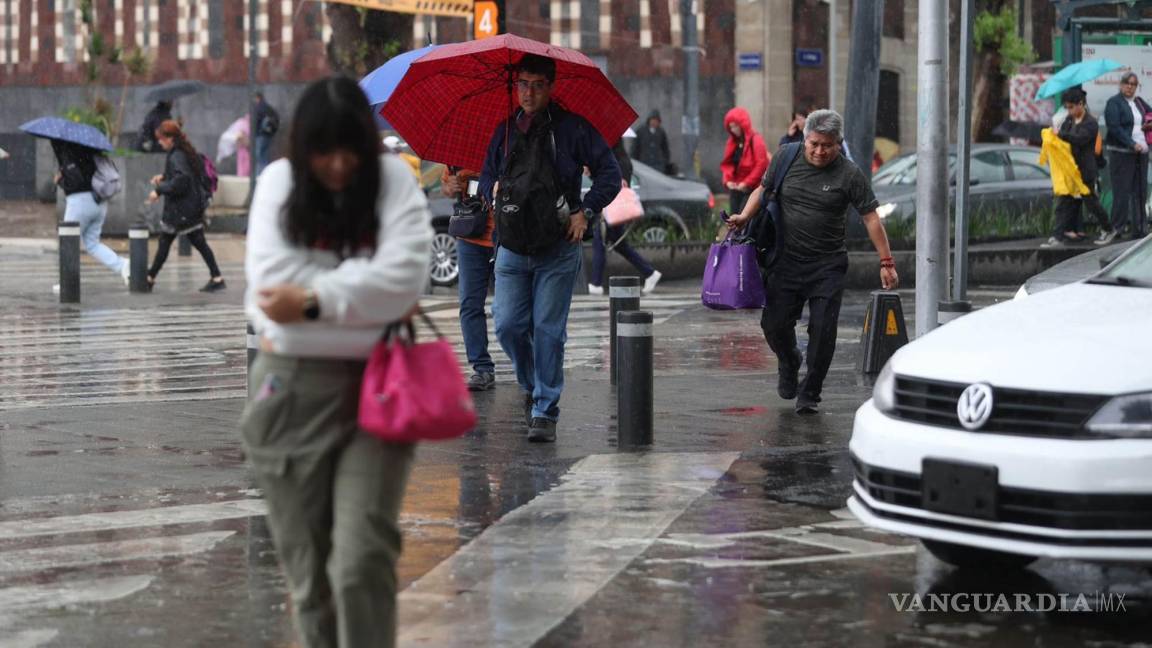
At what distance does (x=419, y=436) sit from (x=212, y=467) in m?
5.13

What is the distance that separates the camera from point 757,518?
8.44 metres

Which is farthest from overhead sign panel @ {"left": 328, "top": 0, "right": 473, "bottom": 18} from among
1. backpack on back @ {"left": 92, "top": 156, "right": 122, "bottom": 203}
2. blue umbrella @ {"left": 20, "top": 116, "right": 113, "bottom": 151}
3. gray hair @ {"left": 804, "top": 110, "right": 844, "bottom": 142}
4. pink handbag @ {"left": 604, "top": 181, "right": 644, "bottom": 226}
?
gray hair @ {"left": 804, "top": 110, "right": 844, "bottom": 142}

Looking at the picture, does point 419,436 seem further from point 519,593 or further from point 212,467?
point 212,467

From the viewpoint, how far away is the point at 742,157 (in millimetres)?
22812

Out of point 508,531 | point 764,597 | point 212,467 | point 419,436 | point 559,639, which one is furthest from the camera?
point 212,467

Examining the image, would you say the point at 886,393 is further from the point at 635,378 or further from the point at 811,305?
the point at 811,305

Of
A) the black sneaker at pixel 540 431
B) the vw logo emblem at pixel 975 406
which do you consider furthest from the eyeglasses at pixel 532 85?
the vw logo emblem at pixel 975 406

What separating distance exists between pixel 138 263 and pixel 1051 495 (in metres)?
16.1

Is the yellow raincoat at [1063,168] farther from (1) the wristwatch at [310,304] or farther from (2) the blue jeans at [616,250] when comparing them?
(1) the wristwatch at [310,304]

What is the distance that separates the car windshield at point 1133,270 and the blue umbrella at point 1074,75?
14365 millimetres

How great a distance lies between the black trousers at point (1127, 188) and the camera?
22.6 m

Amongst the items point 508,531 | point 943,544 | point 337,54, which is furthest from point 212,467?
point 337,54

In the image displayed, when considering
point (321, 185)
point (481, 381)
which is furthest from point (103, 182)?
point (321, 185)

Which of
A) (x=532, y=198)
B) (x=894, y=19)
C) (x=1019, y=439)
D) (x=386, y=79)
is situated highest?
(x=894, y=19)
